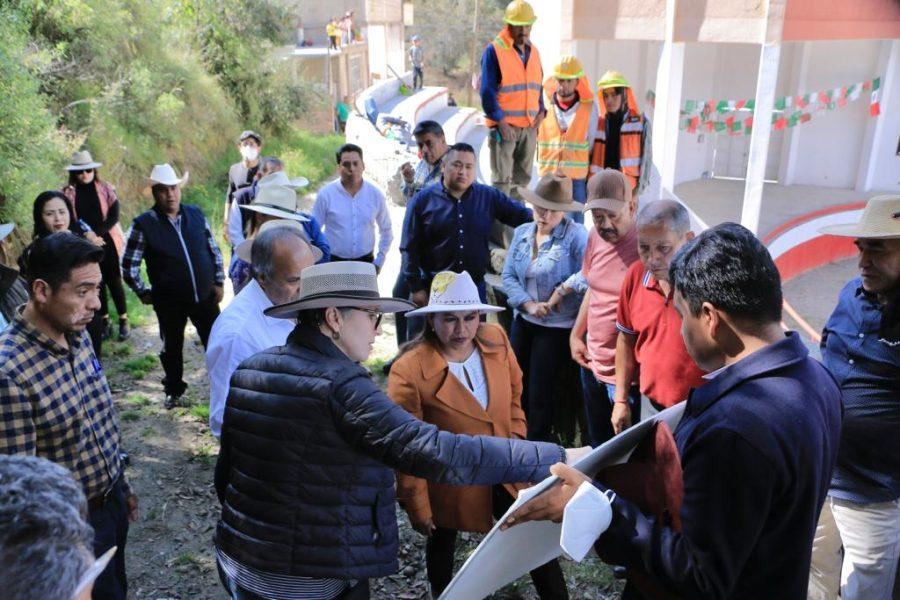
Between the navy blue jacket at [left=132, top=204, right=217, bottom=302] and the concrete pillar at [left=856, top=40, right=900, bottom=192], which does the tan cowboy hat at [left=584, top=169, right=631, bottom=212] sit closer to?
the navy blue jacket at [left=132, top=204, right=217, bottom=302]

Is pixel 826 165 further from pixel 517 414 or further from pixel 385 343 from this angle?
pixel 517 414

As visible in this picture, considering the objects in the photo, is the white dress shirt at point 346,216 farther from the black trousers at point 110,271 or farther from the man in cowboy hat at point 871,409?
the man in cowboy hat at point 871,409

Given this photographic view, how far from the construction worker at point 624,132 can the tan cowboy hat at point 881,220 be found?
371 cm

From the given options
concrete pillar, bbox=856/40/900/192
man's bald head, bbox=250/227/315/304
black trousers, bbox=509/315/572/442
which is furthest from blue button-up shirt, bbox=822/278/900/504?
concrete pillar, bbox=856/40/900/192

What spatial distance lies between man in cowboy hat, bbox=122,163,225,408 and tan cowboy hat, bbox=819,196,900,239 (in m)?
4.54

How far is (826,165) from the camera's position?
15.9 m

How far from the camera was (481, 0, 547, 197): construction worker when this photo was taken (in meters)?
7.05

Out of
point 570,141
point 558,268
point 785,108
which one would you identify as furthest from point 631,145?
point 785,108

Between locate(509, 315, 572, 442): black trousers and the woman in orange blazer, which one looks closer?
the woman in orange blazer

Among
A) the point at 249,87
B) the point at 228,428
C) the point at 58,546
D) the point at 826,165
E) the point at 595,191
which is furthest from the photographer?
the point at 249,87

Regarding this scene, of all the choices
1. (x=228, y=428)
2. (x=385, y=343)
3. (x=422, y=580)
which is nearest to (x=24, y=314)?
(x=228, y=428)

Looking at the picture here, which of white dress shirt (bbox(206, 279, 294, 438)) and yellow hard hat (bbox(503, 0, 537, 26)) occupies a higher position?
yellow hard hat (bbox(503, 0, 537, 26))

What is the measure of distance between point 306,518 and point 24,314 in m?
1.38

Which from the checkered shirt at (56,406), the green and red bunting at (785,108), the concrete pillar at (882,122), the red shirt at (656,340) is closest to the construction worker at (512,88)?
the red shirt at (656,340)
